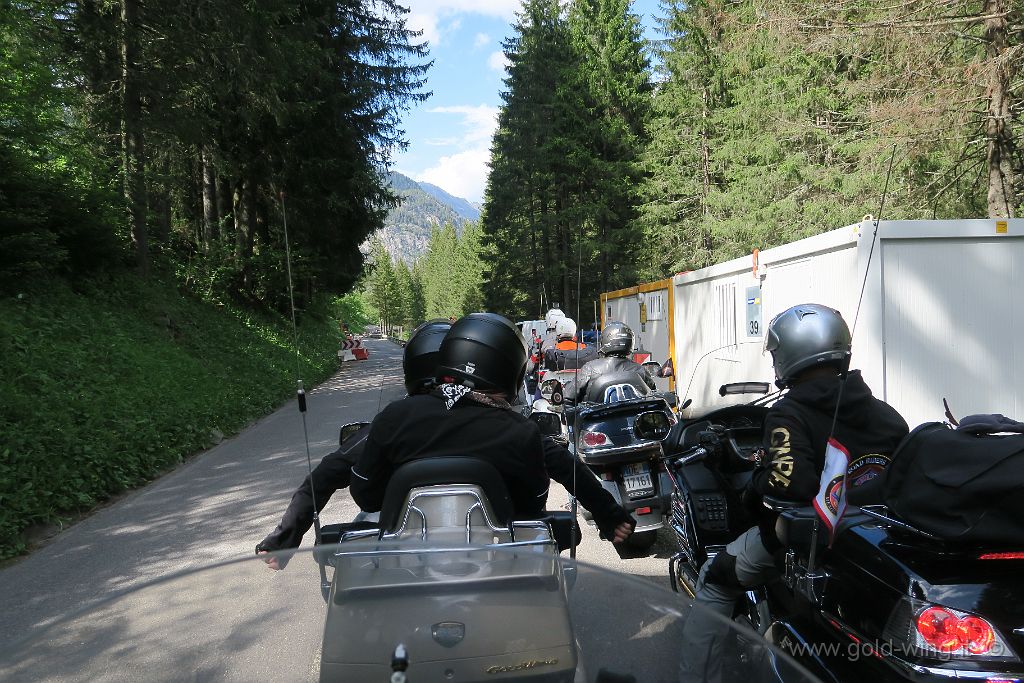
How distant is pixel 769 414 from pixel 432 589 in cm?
175

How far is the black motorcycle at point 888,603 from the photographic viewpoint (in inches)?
82.4

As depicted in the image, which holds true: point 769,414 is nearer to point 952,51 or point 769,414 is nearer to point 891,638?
point 891,638

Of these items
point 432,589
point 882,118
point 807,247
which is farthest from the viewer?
point 882,118

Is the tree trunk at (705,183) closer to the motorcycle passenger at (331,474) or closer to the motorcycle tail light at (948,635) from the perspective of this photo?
the motorcycle passenger at (331,474)

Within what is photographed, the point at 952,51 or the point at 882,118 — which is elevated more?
the point at 952,51

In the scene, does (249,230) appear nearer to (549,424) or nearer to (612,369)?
(612,369)

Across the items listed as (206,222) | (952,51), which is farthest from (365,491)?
(206,222)

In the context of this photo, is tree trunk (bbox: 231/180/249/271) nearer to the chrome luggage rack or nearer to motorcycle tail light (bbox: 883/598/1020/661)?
the chrome luggage rack

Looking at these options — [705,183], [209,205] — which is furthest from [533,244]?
[209,205]

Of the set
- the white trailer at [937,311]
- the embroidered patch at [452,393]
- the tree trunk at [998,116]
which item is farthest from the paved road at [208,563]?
the tree trunk at [998,116]

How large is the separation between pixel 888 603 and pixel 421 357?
236 centimetres

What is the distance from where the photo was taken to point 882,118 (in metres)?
12.5

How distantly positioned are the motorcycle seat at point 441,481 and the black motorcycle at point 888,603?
3.29 ft

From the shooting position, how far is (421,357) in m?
3.87
